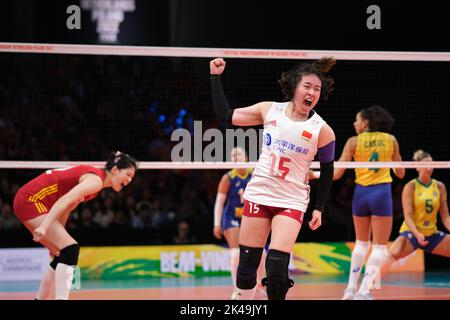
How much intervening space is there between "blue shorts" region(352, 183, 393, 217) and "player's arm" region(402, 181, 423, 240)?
13.4 inches

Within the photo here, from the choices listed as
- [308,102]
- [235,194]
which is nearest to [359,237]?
[235,194]

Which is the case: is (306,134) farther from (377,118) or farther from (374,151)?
(374,151)

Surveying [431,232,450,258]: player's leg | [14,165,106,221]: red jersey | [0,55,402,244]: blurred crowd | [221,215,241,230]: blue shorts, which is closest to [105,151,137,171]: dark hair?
[14,165,106,221]: red jersey

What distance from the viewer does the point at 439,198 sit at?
32.6 ft

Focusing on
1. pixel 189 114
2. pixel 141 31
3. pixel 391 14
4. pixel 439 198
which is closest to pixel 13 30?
pixel 141 31

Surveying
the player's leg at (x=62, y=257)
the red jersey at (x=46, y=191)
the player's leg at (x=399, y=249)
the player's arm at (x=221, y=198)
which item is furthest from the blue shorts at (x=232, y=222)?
the player's leg at (x=62, y=257)

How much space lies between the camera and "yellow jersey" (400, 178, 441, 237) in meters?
9.70

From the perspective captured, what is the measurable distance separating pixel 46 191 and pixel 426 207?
4992mm

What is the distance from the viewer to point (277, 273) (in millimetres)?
6059

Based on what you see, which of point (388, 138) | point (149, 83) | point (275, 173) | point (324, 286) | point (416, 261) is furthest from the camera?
point (149, 83)

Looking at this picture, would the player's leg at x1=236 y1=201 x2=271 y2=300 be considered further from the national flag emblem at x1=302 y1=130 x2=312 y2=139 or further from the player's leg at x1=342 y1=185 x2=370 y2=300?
the player's leg at x1=342 y1=185 x2=370 y2=300

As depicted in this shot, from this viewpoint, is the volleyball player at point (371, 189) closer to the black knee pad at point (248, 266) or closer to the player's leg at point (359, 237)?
the player's leg at point (359, 237)

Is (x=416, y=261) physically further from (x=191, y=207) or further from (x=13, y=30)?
(x=13, y=30)

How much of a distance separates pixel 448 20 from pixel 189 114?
5.62 metres
